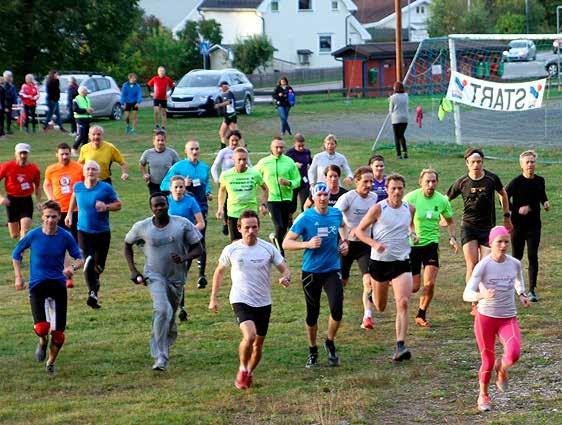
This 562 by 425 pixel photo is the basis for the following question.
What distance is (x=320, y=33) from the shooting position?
279ft

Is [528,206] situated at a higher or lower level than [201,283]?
higher

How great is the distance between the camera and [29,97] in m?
34.8

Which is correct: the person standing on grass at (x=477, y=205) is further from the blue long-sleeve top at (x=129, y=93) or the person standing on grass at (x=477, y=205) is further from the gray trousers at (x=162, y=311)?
the blue long-sleeve top at (x=129, y=93)

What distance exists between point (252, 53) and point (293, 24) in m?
9.98

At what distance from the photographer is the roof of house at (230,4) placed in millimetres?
82062

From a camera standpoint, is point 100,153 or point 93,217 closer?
point 93,217

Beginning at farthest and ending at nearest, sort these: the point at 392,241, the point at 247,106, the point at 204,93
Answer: the point at 247,106 → the point at 204,93 → the point at 392,241

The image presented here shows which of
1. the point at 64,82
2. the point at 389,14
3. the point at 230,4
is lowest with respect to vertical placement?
the point at 64,82

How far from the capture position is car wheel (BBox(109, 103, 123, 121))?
1590 inches

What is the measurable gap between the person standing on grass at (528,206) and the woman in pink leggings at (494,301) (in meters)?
4.33

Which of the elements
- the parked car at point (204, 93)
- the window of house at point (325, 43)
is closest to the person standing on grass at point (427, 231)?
the parked car at point (204, 93)

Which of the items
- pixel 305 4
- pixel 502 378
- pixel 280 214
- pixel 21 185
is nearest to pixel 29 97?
pixel 21 185

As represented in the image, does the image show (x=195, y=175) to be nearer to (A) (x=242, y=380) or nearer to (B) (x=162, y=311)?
(B) (x=162, y=311)

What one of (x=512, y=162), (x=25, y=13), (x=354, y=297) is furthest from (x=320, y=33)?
(x=354, y=297)
